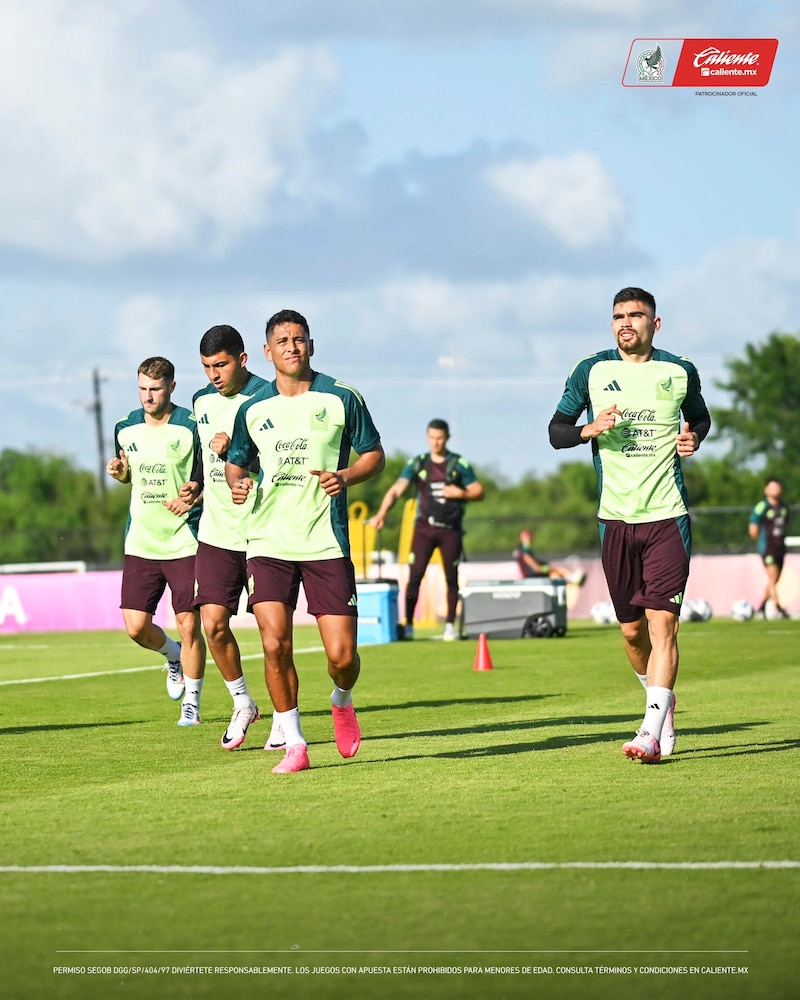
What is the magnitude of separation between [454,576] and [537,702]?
9.32 meters

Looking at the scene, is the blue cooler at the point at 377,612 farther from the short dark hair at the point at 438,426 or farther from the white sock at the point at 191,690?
the white sock at the point at 191,690

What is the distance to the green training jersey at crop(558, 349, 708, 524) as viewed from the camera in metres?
8.75

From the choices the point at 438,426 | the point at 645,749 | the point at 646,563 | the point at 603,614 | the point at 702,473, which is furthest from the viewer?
the point at 702,473

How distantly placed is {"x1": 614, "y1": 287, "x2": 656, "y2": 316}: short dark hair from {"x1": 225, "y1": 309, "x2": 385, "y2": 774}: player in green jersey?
1.49m

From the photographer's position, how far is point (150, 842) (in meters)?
6.36

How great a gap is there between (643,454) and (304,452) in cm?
181

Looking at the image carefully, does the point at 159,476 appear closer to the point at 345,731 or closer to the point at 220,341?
the point at 220,341

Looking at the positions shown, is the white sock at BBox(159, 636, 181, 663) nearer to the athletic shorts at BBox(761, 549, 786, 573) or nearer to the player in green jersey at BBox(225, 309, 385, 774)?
the player in green jersey at BBox(225, 309, 385, 774)

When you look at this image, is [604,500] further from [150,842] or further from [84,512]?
[84,512]

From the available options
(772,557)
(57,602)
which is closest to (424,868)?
(772,557)

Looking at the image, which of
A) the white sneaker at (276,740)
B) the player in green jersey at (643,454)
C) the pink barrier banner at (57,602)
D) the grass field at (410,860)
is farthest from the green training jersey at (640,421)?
the pink barrier banner at (57,602)

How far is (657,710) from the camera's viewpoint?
848cm

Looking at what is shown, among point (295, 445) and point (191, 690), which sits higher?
point (295, 445)

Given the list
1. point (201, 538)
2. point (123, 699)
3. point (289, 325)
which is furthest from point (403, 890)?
point (123, 699)
